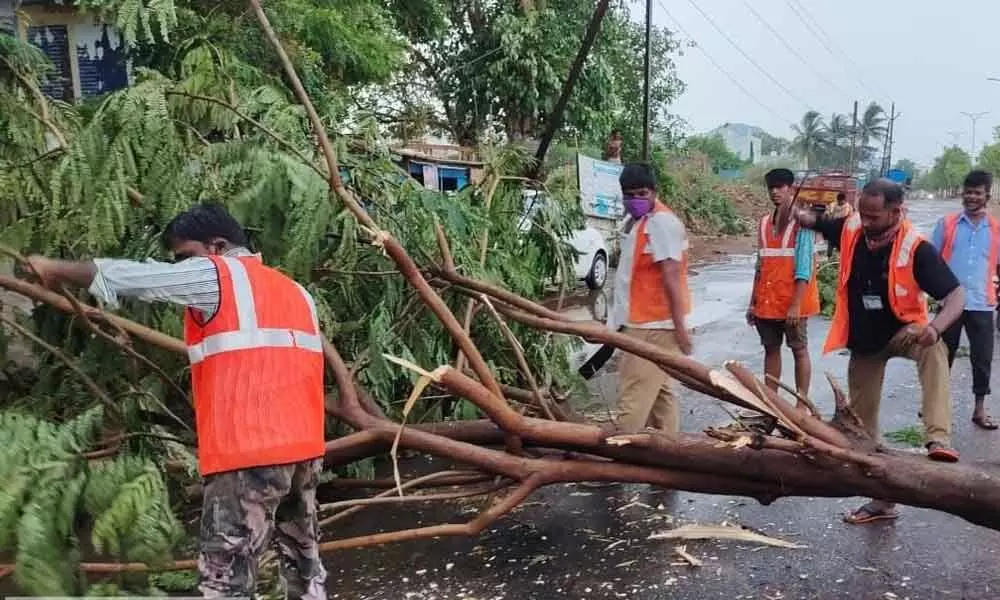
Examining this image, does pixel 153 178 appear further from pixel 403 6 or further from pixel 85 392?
pixel 403 6

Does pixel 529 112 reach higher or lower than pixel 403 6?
lower

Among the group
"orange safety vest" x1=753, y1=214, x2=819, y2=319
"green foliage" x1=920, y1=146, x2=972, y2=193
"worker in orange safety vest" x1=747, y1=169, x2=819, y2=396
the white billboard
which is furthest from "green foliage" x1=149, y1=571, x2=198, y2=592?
"green foliage" x1=920, y1=146, x2=972, y2=193

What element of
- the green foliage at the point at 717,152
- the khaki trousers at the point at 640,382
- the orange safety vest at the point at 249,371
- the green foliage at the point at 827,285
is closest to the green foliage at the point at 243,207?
the khaki trousers at the point at 640,382

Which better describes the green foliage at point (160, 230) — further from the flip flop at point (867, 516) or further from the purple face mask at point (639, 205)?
the flip flop at point (867, 516)

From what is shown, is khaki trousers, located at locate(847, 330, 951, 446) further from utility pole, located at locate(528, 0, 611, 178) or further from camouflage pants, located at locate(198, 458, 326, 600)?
camouflage pants, located at locate(198, 458, 326, 600)

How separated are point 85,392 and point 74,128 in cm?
119

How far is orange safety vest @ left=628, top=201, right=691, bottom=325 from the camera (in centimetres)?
414

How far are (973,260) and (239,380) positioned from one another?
4.45 metres

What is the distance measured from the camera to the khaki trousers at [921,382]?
12.2 ft

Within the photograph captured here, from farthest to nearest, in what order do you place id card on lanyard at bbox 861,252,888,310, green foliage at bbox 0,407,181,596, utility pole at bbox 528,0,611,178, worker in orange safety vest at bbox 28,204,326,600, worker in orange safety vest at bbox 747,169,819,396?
worker in orange safety vest at bbox 747,169,819,396
utility pole at bbox 528,0,611,178
id card on lanyard at bbox 861,252,888,310
worker in orange safety vest at bbox 28,204,326,600
green foliage at bbox 0,407,181,596

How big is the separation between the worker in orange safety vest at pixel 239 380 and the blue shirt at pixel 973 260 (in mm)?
4098

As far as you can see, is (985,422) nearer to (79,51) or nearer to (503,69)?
(79,51)

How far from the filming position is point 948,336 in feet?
14.9

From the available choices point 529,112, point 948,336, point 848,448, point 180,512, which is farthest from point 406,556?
point 529,112
